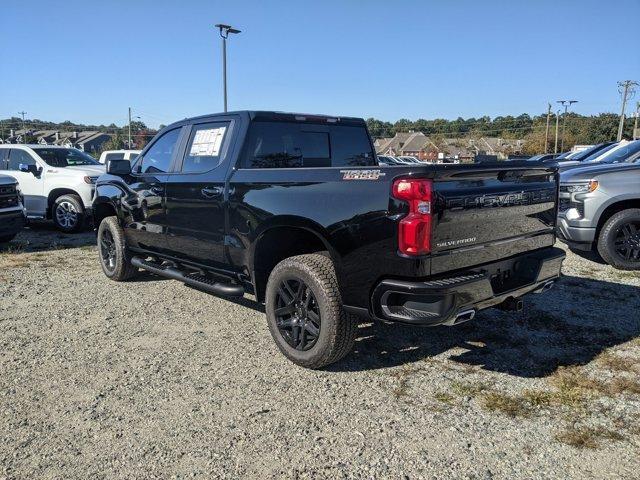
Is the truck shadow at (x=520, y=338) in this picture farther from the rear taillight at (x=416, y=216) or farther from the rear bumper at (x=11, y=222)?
the rear bumper at (x=11, y=222)

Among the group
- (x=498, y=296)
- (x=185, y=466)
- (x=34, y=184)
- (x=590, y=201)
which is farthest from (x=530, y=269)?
(x=34, y=184)

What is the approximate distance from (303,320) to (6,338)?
108 inches

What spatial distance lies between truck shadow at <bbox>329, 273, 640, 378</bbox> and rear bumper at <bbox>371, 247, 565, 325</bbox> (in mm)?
734

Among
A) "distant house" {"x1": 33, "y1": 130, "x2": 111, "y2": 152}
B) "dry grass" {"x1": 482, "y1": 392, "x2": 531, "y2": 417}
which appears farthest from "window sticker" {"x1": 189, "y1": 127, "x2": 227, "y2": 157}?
"distant house" {"x1": 33, "y1": 130, "x2": 111, "y2": 152}

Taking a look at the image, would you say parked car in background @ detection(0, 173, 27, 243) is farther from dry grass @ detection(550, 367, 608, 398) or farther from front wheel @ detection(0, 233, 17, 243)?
dry grass @ detection(550, 367, 608, 398)

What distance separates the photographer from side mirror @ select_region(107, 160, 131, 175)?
18.7 feet

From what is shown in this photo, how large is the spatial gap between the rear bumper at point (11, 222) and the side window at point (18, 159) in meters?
2.35

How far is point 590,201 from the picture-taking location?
23.0ft

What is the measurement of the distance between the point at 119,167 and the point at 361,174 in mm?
3451

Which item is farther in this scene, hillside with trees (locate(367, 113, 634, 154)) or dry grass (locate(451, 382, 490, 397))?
hillside with trees (locate(367, 113, 634, 154))

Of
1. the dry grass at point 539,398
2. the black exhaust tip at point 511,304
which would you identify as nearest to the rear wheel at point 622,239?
the black exhaust tip at point 511,304

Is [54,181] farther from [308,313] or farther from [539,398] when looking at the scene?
[539,398]

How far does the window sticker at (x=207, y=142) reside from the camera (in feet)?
15.4

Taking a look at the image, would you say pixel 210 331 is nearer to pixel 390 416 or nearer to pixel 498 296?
pixel 390 416
